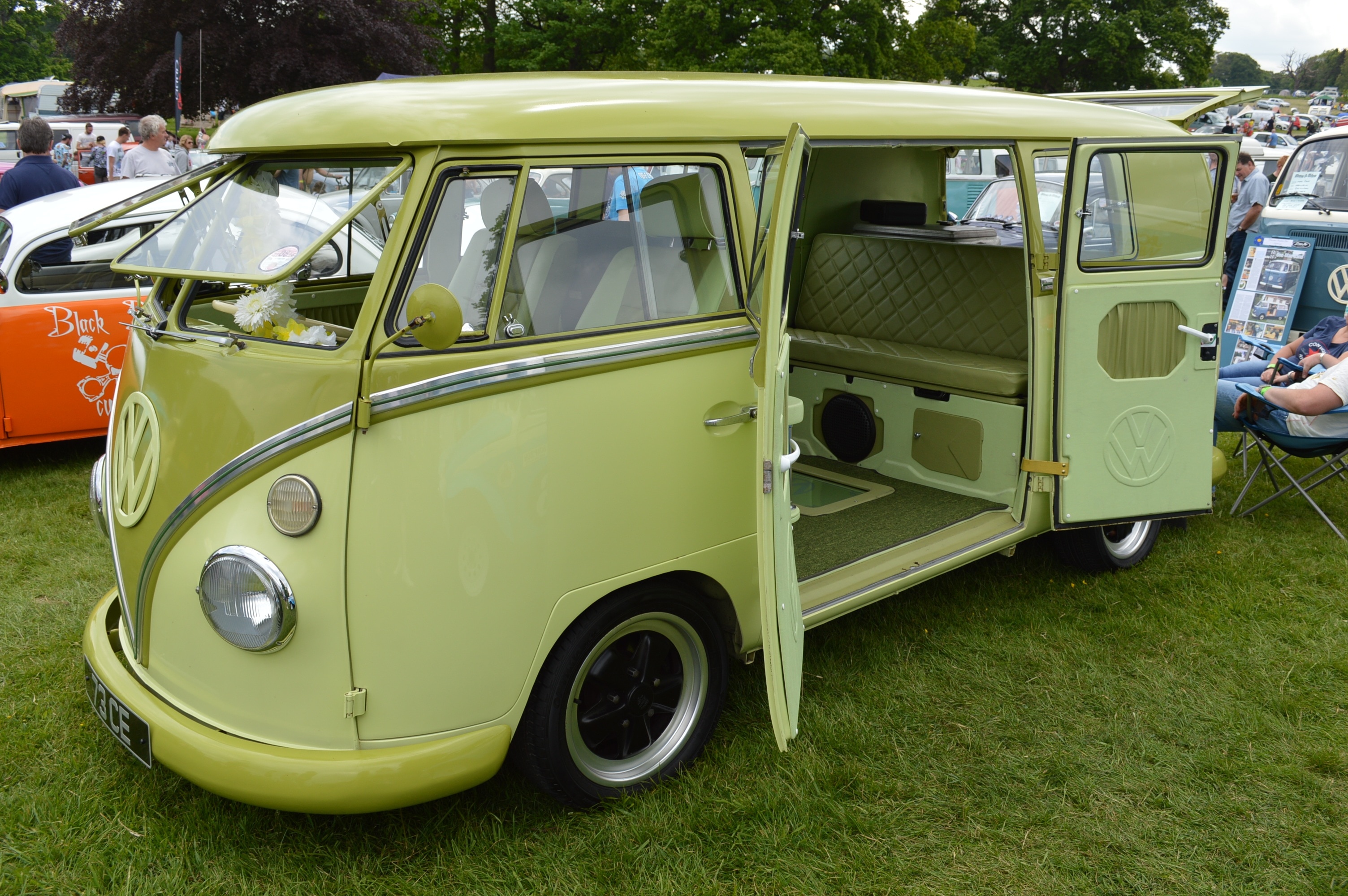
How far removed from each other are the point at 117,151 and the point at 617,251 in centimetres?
1464

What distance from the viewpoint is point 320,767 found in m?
2.45

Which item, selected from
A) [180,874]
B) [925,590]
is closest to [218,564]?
[180,874]

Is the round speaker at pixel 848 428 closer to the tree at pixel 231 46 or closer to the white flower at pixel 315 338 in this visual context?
the white flower at pixel 315 338

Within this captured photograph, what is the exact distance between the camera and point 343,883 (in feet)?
8.93

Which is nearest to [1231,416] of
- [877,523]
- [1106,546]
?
[1106,546]

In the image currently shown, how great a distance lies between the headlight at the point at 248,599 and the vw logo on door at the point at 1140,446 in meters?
3.16

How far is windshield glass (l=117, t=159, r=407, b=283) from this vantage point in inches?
102

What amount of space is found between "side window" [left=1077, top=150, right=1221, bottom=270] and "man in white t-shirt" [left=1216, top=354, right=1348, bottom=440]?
3.69ft

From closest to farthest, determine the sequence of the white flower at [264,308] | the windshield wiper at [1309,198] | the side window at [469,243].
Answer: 1. the side window at [469,243]
2. the white flower at [264,308]
3. the windshield wiper at [1309,198]

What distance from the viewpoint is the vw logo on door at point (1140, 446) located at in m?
4.11

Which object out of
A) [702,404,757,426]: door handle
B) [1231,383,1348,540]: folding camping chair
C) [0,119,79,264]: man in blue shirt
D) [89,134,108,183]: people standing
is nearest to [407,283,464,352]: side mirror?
[702,404,757,426]: door handle

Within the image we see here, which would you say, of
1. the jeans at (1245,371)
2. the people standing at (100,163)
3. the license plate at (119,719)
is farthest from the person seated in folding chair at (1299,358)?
the people standing at (100,163)

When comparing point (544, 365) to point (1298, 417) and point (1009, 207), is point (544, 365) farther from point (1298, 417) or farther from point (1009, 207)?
point (1009, 207)

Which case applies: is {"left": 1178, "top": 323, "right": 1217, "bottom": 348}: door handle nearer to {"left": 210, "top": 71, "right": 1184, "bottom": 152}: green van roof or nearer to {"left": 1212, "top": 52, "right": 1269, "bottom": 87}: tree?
{"left": 210, "top": 71, "right": 1184, "bottom": 152}: green van roof
